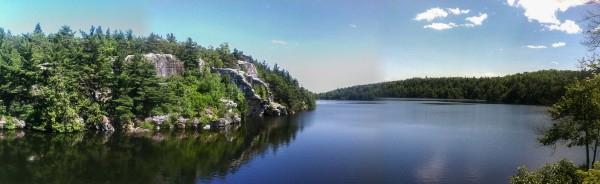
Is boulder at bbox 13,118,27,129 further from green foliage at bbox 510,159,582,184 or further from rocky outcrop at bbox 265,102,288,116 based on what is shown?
green foliage at bbox 510,159,582,184

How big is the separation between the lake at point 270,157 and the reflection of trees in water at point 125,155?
0.08m

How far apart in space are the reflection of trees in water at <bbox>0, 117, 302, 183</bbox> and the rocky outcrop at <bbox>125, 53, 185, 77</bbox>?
25215mm

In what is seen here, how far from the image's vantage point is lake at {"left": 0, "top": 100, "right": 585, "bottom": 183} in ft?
106

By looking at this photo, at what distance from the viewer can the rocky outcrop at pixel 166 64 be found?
3159 inches

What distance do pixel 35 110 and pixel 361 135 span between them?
4675 cm

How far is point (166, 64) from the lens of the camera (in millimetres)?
82438

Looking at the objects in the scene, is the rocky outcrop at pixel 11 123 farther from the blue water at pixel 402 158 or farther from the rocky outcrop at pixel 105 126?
the blue water at pixel 402 158

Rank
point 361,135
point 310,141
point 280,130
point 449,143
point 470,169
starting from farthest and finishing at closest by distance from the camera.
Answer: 1. point 280,130
2. point 361,135
3. point 310,141
4. point 449,143
5. point 470,169

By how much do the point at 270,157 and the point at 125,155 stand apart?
14.6m

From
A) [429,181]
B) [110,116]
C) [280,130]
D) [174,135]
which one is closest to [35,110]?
[110,116]

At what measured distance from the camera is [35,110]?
55906 mm

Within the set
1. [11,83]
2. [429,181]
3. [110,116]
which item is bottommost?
[429,181]

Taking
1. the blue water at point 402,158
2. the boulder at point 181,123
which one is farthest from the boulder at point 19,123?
the blue water at point 402,158

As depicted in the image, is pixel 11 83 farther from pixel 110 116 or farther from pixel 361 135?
pixel 361 135
